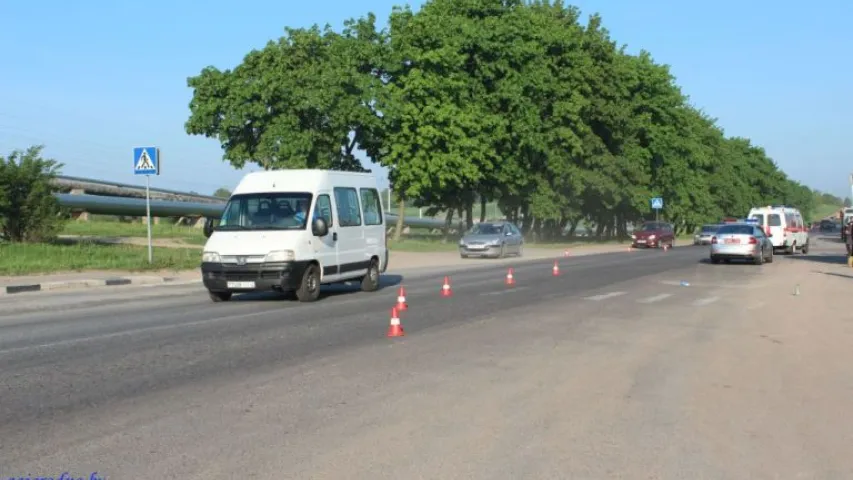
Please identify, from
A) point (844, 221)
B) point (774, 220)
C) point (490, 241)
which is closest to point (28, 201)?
point (490, 241)

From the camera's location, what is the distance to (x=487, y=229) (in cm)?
3900

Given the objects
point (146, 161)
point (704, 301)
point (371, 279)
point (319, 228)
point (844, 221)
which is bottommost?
point (704, 301)

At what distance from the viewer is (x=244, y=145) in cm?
4384

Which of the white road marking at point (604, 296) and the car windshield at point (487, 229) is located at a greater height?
the car windshield at point (487, 229)

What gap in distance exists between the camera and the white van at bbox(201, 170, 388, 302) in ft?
50.6

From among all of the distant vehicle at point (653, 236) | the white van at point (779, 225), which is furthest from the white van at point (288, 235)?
the distant vehicle at point (653, 236)

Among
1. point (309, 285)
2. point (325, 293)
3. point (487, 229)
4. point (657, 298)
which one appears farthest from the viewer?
point (487, 229)

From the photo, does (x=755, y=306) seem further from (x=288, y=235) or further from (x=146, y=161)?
(x=146, y=161)

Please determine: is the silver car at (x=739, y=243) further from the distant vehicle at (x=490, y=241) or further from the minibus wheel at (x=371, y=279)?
the minibus wheel at (x=371, y=279)

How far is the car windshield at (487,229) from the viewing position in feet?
126

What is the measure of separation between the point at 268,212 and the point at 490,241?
22.0 meters

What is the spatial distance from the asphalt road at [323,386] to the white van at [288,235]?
1.86 ft

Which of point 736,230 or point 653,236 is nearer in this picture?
point 736,230

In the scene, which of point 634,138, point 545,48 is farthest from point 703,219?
point 545,48
